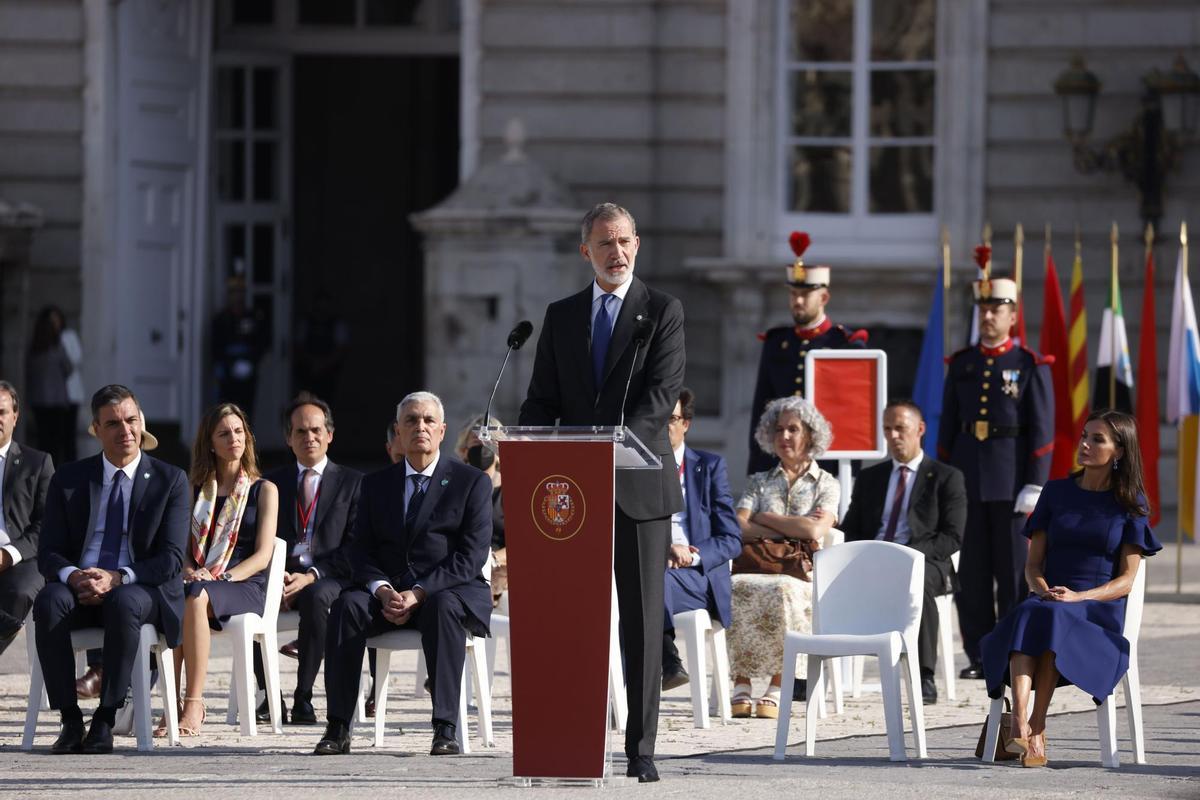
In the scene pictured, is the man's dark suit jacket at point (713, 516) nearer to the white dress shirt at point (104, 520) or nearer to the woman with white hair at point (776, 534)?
the woman with white hair at point (776, 534)

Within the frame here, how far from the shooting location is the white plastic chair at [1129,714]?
23.8 feet

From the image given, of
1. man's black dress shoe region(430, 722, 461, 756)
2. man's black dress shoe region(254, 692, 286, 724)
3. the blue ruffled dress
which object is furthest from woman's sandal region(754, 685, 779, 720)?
man's black dress shoe region(254, 692, 286, 724)

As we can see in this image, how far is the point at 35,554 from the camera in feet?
28.0

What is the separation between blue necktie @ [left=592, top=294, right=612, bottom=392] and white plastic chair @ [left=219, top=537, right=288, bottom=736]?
1.84 metres

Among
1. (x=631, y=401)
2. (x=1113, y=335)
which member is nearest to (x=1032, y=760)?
(x=631, y=401)

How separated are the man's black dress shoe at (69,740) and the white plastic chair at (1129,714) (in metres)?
2.77

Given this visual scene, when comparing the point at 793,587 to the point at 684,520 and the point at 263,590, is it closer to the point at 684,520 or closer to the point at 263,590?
the point at 684,520

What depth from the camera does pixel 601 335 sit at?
22.3 ft

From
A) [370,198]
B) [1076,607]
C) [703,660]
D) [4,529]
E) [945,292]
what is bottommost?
[703,660]

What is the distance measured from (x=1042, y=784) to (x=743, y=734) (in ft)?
4.78

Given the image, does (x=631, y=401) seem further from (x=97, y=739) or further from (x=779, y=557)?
(x=779, y=557)

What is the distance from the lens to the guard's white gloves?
31.9 feet

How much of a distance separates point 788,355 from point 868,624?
8.00 ft

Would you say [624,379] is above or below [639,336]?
below
